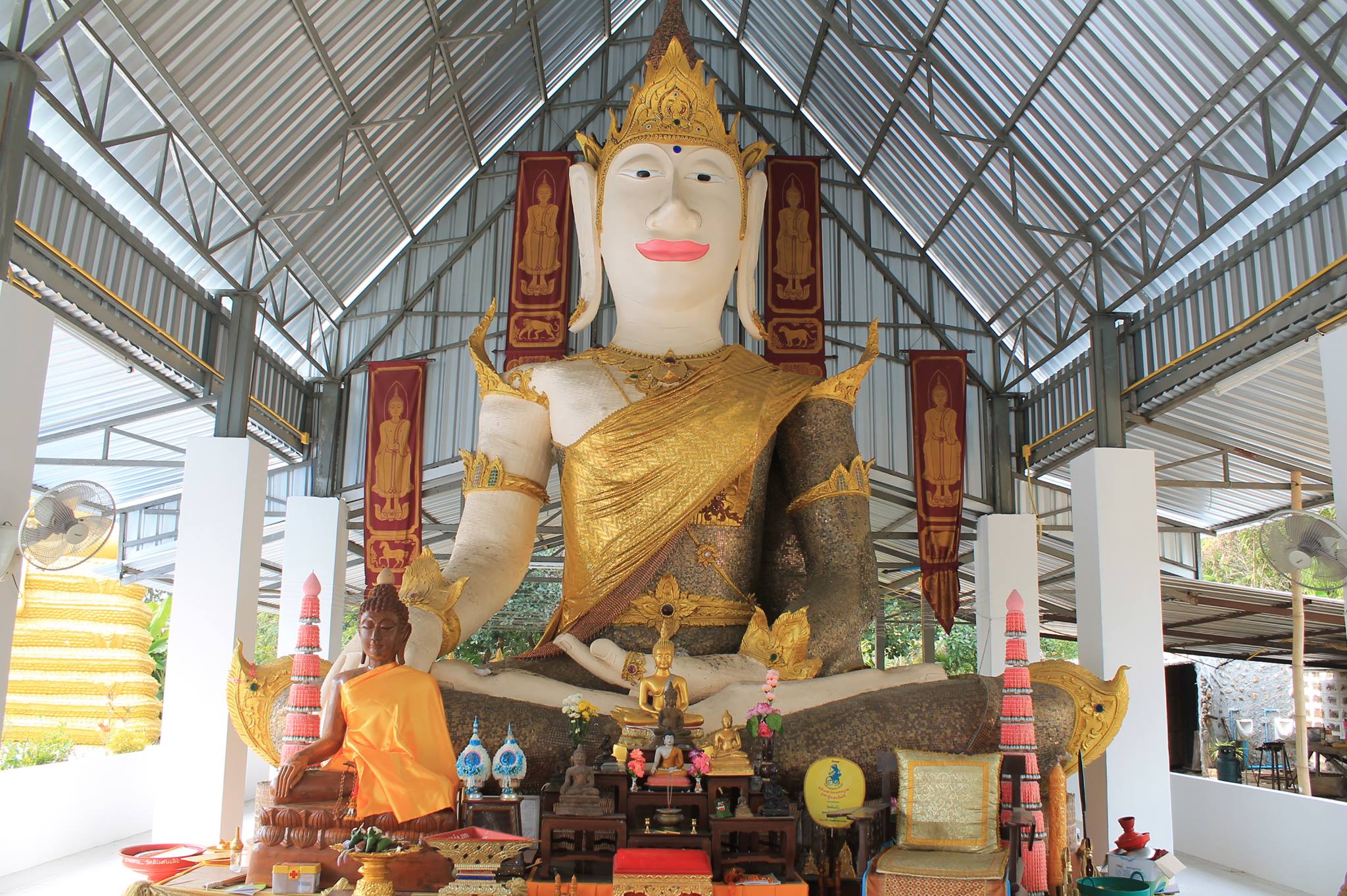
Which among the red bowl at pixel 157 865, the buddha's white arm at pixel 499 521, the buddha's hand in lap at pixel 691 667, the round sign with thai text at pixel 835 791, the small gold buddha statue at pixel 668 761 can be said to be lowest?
the red bowl at pixel 157 865

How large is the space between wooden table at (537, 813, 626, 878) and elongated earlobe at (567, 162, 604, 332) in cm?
296

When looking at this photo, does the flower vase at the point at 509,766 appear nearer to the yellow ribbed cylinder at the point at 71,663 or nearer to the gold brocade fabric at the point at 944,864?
the gold brocade fabric at the point at 944,864

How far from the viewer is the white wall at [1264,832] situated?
6.50 meters

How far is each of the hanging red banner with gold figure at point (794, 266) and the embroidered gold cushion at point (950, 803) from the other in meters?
5.37

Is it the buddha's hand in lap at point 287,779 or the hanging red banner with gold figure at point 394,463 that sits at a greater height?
the hanging red banner with gold figure at point 394,463

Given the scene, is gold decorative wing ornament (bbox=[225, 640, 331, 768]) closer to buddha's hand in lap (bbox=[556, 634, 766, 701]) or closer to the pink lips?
buddha's hand in lap (bbox=[556, 634, 766, 701])

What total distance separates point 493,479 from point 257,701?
1465 millimetres

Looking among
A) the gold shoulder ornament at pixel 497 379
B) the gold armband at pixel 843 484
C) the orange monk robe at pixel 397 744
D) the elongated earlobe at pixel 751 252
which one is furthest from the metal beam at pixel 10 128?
the gold armband at pixel 843 484

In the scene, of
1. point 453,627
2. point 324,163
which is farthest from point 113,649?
point 453,627

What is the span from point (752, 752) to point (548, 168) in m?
6.56

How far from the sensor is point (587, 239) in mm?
5984

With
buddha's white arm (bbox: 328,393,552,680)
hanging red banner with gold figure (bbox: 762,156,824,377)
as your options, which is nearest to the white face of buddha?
buddha's white arm (bbox: 328,393,552,680)

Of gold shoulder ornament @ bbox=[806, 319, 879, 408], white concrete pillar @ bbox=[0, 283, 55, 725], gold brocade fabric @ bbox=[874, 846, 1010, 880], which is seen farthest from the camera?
gold shoulder ornament @ bbox=[806, 319, 879, 408]

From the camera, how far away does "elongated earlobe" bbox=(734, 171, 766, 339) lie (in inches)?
234
